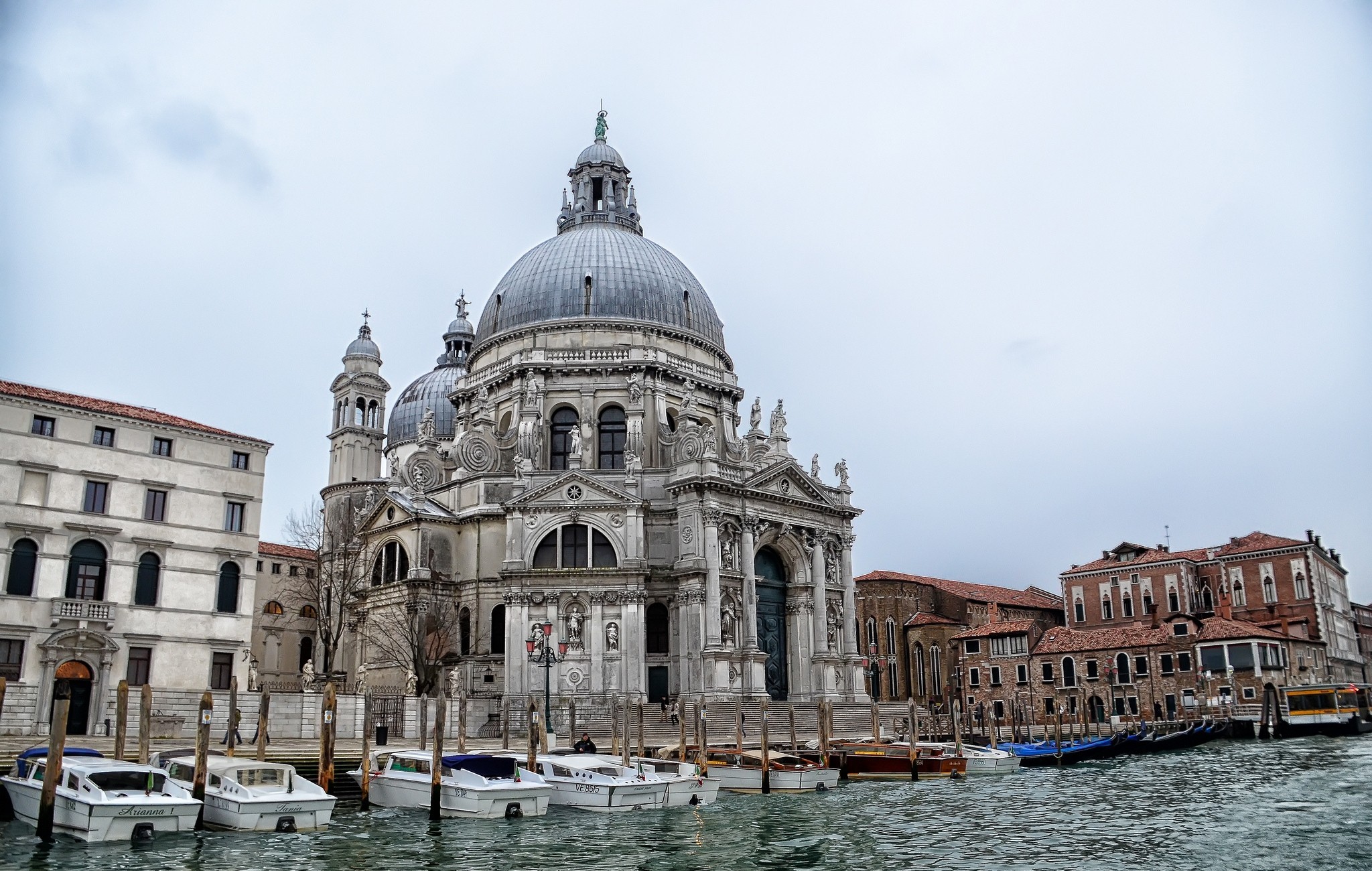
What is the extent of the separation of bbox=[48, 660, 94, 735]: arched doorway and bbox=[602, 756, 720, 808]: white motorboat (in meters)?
14.9

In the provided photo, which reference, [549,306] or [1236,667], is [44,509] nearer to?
[549,306]

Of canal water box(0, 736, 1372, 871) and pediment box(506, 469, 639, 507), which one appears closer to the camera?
canal water box(0, 736, 1372, 871)

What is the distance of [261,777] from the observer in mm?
21984

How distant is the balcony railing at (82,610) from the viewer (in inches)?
1238

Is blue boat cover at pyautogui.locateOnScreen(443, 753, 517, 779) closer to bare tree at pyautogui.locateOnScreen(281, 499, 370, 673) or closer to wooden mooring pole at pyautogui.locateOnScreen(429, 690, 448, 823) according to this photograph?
wooden mooring pole at pyautogui.locateOnScreen(429, 690, 448, 823)

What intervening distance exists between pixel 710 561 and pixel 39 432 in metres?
22.4

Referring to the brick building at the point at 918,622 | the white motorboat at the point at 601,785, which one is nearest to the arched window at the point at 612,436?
the brick building at the point at 918,622

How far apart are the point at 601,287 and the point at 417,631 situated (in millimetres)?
16888

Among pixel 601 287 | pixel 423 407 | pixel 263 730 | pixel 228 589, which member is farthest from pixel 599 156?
pixel 263 730

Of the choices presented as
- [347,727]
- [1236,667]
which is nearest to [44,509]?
[347,727]

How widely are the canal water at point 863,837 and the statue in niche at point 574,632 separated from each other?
15.9 metres

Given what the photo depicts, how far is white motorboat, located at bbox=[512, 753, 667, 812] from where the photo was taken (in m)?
25.3

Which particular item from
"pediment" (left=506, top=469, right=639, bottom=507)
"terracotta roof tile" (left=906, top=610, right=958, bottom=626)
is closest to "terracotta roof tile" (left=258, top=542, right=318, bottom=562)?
"pediment" (left=506, top=469, right=639, bottom=507)

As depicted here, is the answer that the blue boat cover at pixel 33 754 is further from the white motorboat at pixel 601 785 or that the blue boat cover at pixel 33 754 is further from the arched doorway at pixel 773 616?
the arched doorway at pixel 773 616
